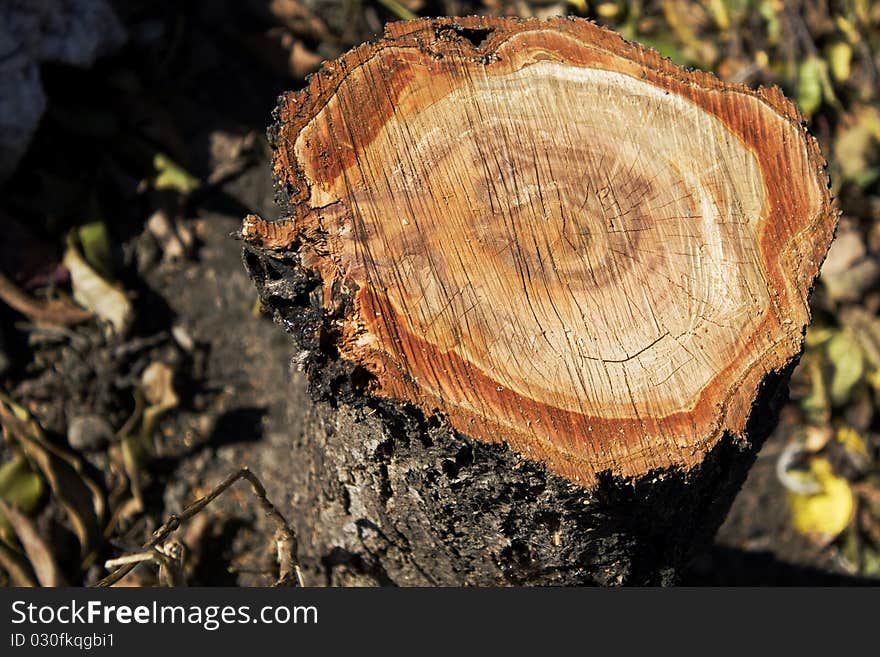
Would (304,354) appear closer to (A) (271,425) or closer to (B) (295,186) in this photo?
(B) (295,186)

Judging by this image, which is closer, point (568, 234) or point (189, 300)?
point (568, 234)

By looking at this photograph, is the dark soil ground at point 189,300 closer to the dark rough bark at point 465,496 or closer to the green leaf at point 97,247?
the green leaf at point 97,247

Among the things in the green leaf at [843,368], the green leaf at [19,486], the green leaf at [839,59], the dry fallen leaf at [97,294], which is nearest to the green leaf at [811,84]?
the green leaf at [839,59]

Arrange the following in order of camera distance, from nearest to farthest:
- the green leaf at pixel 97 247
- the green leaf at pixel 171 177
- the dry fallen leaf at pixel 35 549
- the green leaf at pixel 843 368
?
the dry fallen leaf at pixel 35 549, the green leaf at pixel 97 247, the green leaf at pixel 171 177, the green leaf at pixel 843 368

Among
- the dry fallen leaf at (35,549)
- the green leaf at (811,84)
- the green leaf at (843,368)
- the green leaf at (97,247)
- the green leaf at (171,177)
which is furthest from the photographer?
the green leaf at (811,84)

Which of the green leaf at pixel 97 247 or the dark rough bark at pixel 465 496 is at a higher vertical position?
the green leaf at pixel 97 247

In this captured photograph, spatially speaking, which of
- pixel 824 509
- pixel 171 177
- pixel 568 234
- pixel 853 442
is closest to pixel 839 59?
pixel 853 442

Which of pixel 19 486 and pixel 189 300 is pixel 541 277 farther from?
pixel 19 486
